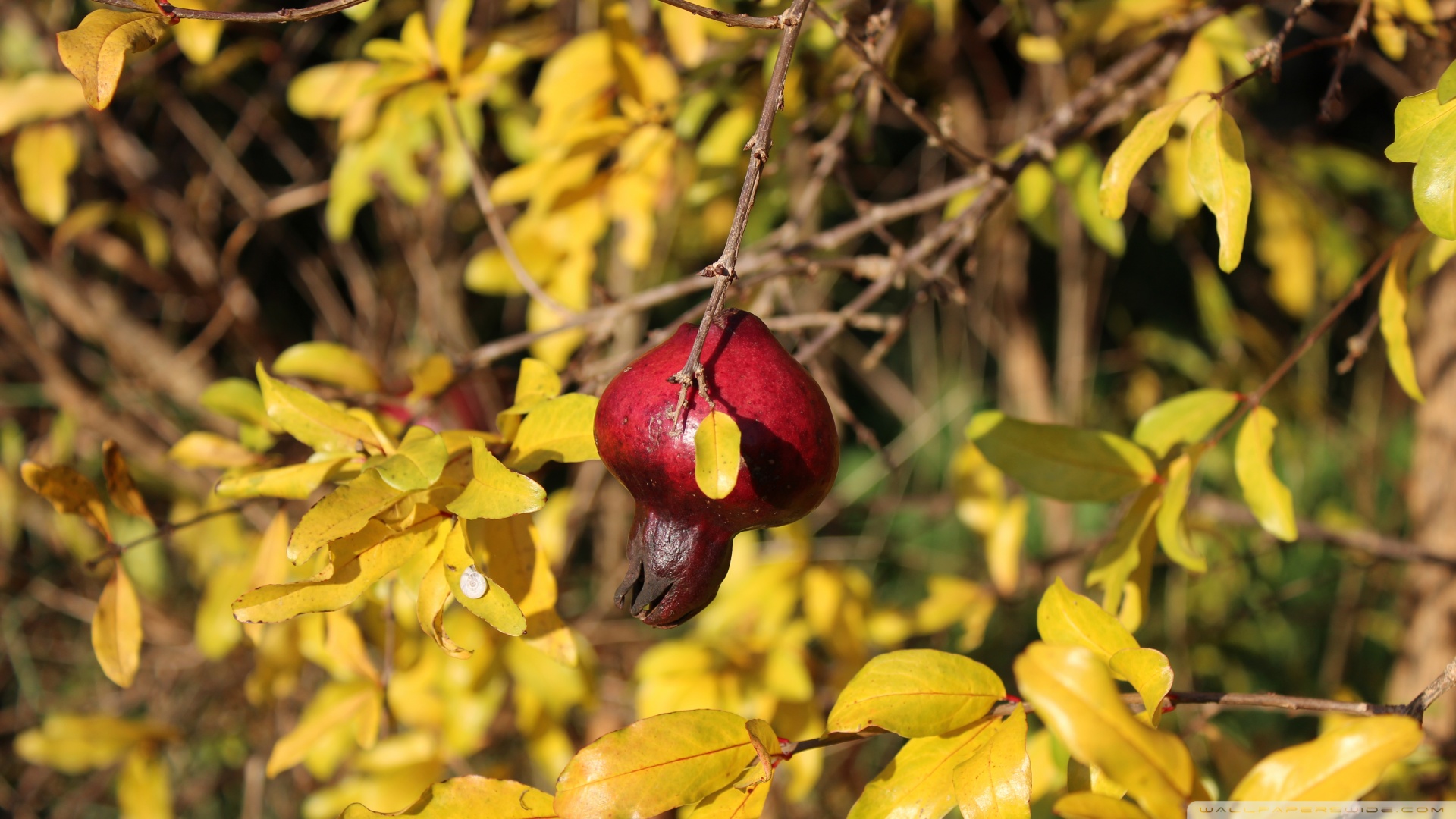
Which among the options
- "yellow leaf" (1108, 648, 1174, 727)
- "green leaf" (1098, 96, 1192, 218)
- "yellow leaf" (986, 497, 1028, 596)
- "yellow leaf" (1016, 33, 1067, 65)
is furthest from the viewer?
"yellow leaf" (986, 497, 1028, 596)

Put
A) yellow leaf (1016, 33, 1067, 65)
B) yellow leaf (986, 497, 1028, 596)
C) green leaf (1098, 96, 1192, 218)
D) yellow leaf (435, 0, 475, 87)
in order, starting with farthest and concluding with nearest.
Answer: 1. yellow leaf (986, 497, 1028, 596)
2. yellow leaf (1016, 33, 1067, 65)
3. yellow leaf (435, 0, 475, 87)
4. green leaf (1098, 96, 1192, 218)

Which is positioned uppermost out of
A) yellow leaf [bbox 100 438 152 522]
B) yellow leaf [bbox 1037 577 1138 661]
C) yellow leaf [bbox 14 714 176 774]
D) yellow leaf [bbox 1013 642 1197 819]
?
yellow leaf [bbox 1013 642 1197 819]

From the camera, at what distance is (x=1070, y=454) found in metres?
0.75

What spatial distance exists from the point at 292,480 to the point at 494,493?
0.20 meters

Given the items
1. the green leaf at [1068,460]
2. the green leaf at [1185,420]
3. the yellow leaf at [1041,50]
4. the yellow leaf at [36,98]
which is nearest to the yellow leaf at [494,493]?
the green leaf at [1068,460]

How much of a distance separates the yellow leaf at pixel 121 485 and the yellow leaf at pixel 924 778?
0.62m

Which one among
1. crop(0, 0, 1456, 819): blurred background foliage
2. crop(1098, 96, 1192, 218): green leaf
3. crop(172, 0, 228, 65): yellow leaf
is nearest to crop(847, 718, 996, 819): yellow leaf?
crop(0, 0, 1456, 819): blurred background foliage

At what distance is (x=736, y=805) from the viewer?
574 millimetres

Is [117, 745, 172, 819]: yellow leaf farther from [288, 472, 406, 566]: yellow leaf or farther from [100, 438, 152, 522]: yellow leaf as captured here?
[288, 472, 406, 566]: yellow leaf

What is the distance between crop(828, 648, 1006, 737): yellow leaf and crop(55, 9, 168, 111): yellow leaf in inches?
21.8

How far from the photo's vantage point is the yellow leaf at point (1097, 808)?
0.43 meters

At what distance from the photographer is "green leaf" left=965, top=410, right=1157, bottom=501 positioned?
29.2 inches

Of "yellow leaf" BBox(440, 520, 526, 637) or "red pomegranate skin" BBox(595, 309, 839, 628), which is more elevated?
"red pomegranate skin" BBox(595, 309, 839, 628)

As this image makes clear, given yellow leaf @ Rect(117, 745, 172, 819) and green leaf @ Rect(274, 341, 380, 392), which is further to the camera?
yellow leaf @ Rect(117, 745, 172, 819)
